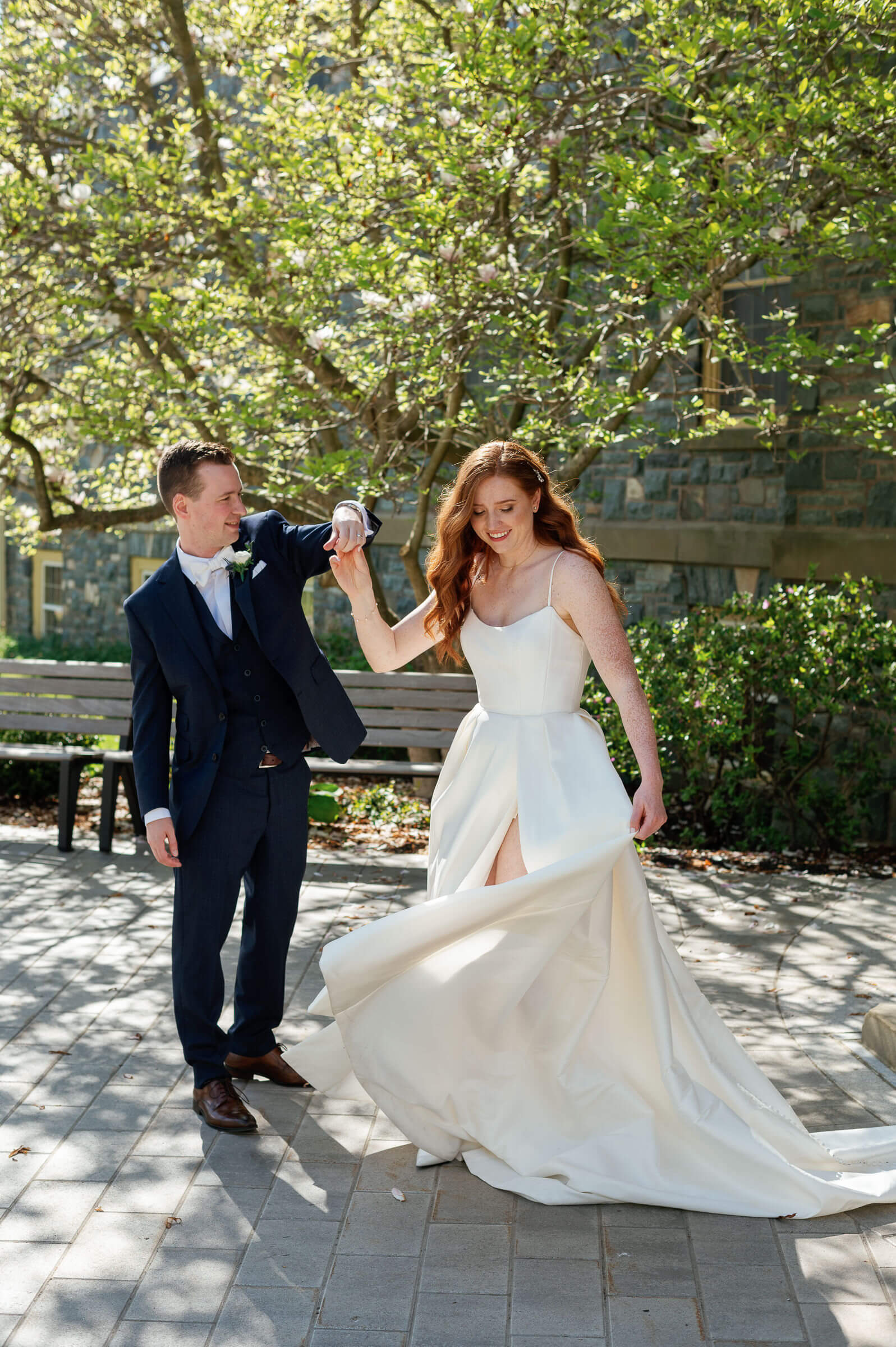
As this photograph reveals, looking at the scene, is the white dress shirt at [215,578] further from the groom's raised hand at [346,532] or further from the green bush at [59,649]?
the green bush at [59,649]

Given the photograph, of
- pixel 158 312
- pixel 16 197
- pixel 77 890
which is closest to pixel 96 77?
pixel 16 197

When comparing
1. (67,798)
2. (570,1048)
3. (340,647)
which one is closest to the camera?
(570,1048)

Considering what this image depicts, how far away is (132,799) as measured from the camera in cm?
789

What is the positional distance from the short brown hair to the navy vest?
30cm

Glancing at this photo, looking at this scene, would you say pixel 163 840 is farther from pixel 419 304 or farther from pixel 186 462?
pixel 419 304

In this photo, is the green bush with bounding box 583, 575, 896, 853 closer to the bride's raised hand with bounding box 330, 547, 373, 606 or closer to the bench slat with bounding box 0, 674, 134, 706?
the bench slat with bounding box 0, 674, 134, 706

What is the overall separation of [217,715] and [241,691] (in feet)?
0.35

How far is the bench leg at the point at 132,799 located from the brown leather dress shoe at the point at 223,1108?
371cm

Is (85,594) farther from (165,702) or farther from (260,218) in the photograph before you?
(165,702)

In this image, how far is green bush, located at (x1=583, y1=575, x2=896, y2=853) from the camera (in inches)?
303

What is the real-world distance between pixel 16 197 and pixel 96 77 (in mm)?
1836

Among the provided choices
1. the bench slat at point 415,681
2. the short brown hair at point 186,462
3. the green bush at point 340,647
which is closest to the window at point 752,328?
the bench slat at point 415,681

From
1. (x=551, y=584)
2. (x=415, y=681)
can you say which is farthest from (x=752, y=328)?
(x=551, y=584)

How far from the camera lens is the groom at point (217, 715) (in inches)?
160
